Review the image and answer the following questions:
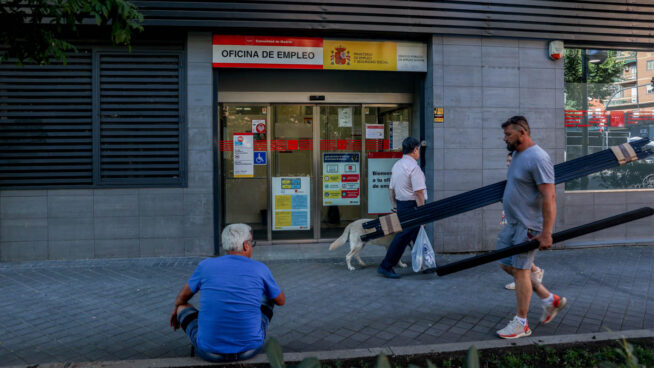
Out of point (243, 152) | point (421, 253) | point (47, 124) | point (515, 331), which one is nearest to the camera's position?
point (515, 331)

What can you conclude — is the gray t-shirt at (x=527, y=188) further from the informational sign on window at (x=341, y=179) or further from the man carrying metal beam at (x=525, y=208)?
the informational sign on window at (x=341, y=179)

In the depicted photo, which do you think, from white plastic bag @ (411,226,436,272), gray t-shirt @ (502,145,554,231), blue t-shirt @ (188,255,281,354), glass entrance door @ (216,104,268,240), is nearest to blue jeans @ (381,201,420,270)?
white plastic bag @ (411,226,436,272)

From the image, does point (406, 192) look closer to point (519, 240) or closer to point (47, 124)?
point (519, 240)

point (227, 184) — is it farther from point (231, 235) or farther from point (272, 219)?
point (231, 235)

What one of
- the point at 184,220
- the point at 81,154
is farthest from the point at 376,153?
the point at 81,154

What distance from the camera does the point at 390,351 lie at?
4.07 metres

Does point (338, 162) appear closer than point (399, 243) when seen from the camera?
No

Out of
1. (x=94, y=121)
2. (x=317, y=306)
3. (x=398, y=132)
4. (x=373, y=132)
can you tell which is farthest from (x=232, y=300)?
(x=398, y=132)

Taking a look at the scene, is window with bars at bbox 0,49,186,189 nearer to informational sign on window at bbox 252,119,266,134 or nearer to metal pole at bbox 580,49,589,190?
informational sign on window at bbox 252,119,266,134

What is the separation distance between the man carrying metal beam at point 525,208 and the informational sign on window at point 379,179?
17.0ft

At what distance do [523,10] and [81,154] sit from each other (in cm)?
759

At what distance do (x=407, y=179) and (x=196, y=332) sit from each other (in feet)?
13.0

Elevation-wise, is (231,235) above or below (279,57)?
below

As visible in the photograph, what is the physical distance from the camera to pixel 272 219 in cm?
948
